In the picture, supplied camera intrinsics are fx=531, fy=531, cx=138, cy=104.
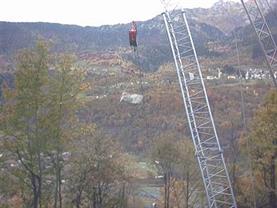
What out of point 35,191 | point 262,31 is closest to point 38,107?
point 35,191

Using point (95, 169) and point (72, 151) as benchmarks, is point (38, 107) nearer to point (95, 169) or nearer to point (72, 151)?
point (72, 151)

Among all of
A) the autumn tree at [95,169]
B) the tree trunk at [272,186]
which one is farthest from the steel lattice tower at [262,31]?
the autumn tree at [95,169]

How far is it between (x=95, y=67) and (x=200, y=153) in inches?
6656

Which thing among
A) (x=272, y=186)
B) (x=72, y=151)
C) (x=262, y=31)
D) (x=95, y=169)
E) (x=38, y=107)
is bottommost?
(x=272, y=186)

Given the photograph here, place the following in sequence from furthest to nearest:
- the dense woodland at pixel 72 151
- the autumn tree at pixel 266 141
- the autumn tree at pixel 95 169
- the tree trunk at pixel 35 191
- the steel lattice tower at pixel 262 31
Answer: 1. the autumn tree at pixel 95 169
2. the steel lattice tower at pixel 262 31
3. the autumn tree at pixel 266 141
4. the tree trunk at pixel 35 191
5. the dense woodland at pixel 72 151

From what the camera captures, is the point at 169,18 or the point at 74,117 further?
the point at 169,18

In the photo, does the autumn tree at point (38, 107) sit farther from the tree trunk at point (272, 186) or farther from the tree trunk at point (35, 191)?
the tree trunk at point (272, 186)

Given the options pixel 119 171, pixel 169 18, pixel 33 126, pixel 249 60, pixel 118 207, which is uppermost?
pixel 249 60

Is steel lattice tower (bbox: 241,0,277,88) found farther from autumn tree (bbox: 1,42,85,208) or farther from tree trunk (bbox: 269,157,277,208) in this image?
autumn tree (bbox: 1,42,85,208)

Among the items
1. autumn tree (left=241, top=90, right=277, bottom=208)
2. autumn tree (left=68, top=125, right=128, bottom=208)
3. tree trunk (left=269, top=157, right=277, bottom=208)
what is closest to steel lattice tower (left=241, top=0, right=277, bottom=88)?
autumn tree (left=241, top=90, right=277, bottom=208)

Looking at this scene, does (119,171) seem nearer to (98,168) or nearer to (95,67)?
(98,168)

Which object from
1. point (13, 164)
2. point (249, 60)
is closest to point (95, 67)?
point (249, 60)

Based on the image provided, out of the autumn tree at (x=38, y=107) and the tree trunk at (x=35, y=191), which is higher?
the autumn tree at (x=38, y=107)

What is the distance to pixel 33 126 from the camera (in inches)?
759
